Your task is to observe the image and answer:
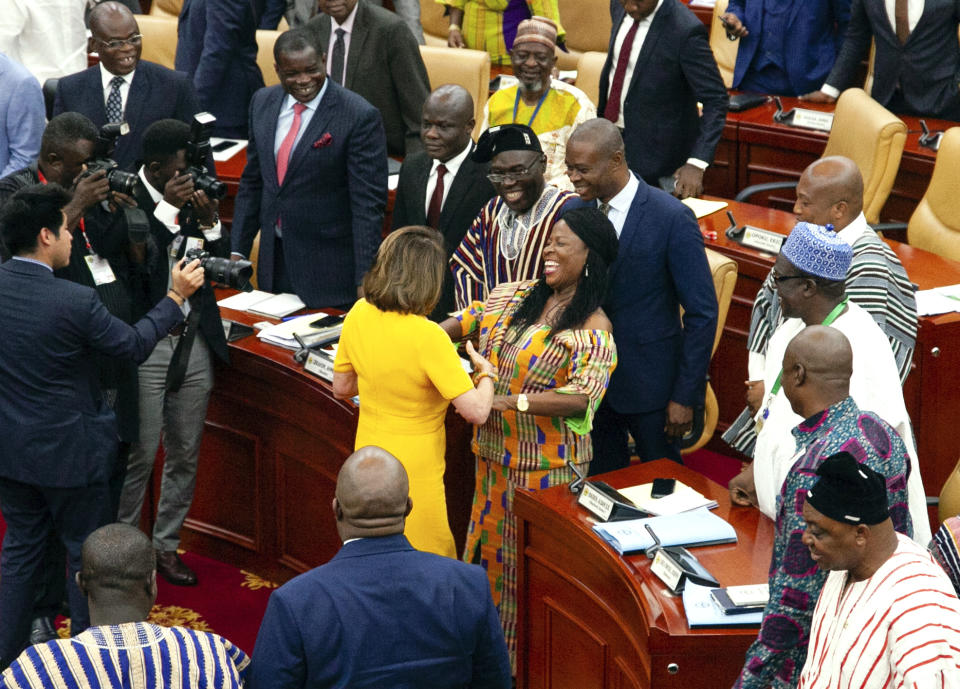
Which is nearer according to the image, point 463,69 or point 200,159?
point 200,159

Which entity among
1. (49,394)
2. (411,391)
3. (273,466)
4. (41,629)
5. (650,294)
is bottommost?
(41,629)

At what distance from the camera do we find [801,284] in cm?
309

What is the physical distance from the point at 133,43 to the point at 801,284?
9.96 feet

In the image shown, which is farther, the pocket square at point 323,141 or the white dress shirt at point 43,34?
the white dress shirt at point 43,34

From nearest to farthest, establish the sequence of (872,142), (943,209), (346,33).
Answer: (943,209), (872,142), (346,33)

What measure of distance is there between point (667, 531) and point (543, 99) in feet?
7.37

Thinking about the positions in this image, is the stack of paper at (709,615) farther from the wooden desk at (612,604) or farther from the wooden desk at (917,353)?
the wooden desk at (917,353)

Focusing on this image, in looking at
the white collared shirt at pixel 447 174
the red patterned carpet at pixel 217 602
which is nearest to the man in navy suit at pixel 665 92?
the white collared shirt at pixel 447 174

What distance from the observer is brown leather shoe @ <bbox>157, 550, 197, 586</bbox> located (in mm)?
4496

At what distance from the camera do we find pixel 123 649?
2.18 m

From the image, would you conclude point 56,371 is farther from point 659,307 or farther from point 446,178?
point 659,307

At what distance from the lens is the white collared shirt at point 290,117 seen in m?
4.59

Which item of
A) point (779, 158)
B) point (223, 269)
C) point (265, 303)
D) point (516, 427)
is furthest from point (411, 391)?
point (779, 158)

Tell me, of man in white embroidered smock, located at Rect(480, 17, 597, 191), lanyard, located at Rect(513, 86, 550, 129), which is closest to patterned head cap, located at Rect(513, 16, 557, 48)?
man in white embroidered smock, located at Rect(480, 17, 597, 191)
